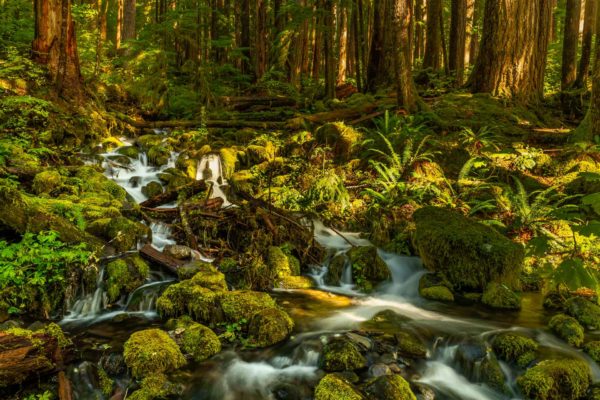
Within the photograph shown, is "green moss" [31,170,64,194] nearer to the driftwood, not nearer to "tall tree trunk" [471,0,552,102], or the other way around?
the driftwood

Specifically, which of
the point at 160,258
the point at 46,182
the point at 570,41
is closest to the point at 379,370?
the point at 160,258

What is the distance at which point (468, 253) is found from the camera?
20.5ft

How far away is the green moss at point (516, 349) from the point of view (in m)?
4.36

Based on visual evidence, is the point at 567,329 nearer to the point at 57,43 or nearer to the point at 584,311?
the point at 584,311

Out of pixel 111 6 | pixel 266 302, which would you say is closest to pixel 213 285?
pixel 266 302

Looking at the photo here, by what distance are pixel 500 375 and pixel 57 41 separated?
11989 millimetres

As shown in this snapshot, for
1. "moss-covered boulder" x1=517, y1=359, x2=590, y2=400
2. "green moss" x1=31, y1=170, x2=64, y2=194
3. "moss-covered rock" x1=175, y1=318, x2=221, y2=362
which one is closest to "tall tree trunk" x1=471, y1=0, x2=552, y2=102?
"moss-covered boulder" x1=517, y1=359, x2=590, y2=400

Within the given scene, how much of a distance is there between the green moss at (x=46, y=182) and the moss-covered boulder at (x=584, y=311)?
7.84 meters

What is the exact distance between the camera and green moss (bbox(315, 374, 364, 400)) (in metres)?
3.65

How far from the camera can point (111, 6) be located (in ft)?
103

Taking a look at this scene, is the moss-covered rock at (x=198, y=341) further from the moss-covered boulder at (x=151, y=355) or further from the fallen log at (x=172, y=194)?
the fallen log at (x=172, y=194)

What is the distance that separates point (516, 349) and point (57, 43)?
39.2ft

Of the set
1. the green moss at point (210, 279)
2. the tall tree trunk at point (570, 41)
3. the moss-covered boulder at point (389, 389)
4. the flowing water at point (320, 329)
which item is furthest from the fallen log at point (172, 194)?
the tall tree trunk at point (570, 41)

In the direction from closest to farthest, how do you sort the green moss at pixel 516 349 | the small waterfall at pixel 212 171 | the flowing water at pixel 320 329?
the flowing water at pixel 320 329 → the green moss at pixel 516 349 → the small waterfall at pixel 212 171
